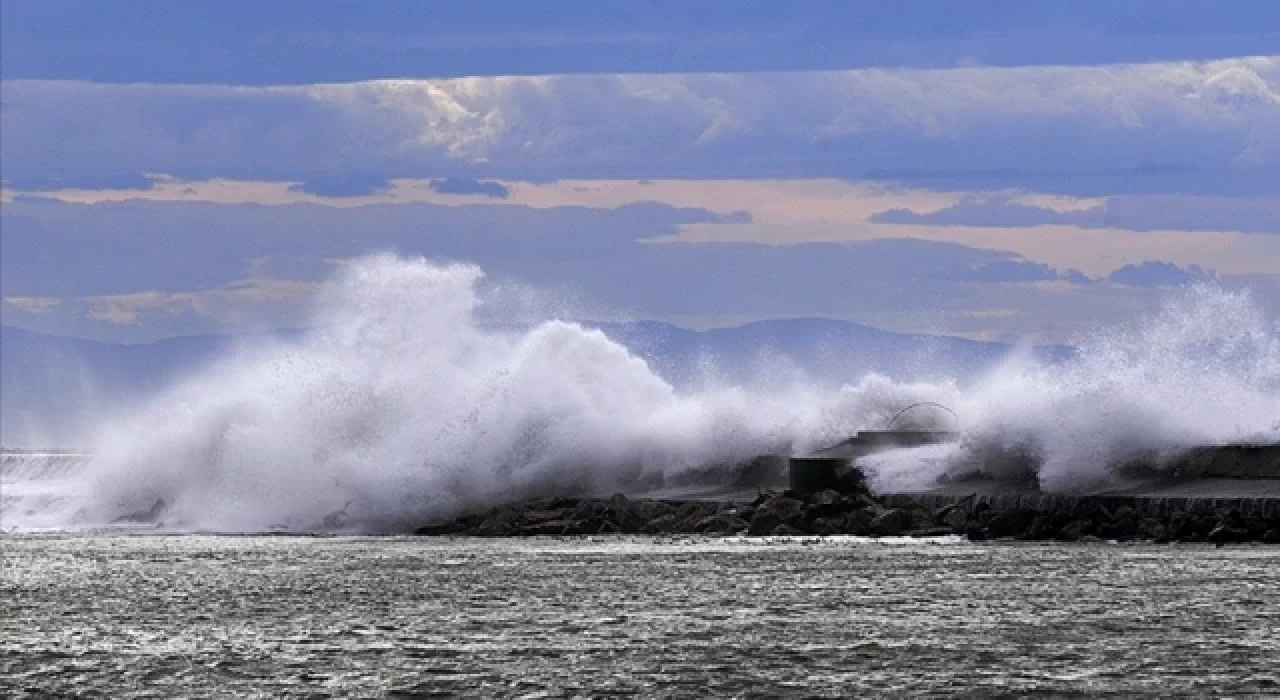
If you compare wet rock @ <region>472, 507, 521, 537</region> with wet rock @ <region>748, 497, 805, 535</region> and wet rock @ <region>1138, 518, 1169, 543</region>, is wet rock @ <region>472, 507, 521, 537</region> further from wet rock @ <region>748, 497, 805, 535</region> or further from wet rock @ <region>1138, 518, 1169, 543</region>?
wet rock @ <region>1138, 518, 1169, 543</region>

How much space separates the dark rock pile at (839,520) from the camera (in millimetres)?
30781

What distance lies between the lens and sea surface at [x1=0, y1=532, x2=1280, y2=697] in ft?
55.0

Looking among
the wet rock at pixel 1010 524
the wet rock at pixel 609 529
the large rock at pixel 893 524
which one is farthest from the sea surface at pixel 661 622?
the wet rock at pixel 609 529

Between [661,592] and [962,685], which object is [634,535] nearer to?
[661,592]

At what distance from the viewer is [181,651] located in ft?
62.8

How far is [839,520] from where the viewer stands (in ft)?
113

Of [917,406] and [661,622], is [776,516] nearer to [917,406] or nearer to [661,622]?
[917,406]

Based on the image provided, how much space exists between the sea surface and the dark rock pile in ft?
3.94

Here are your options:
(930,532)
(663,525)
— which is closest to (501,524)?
(663,525)

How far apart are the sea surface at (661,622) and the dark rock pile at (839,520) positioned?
3.94ft

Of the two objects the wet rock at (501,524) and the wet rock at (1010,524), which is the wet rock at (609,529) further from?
the wet rock at (1010,524)

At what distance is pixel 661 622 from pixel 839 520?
45.4 ft

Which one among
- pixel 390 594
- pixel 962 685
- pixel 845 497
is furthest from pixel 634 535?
pixel 962 685

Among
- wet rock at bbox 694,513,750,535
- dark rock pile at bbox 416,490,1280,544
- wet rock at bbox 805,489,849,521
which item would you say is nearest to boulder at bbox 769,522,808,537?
dark rock pile at bbox 416,490,1280,544
